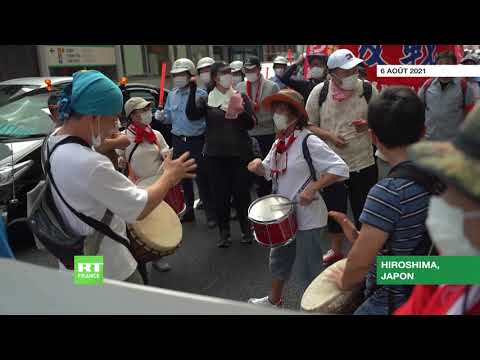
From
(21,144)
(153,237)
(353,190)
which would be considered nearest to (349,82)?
(353,190)

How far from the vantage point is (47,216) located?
1.86m

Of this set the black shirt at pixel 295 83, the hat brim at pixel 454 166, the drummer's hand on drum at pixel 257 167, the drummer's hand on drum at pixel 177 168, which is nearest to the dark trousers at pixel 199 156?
the black shirt at pixel 295 83

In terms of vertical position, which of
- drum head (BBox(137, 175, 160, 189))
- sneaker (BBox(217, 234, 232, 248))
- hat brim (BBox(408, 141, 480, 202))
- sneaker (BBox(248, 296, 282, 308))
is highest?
hat brim (BBox(408, 141, 480, 202))

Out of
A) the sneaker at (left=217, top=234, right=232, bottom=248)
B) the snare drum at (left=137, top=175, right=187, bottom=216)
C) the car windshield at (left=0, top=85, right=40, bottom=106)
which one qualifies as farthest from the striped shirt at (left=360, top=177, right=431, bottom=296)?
the car windshield at (left=0, top=85, right=40, bottom=106)

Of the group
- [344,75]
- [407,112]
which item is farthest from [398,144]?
[344,75]

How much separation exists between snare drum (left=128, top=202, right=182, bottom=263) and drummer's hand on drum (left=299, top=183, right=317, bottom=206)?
2.39 ft

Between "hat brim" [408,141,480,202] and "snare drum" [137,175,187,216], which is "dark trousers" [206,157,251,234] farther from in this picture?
"hat brim" [408,141,480,202]

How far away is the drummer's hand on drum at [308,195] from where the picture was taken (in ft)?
8.84

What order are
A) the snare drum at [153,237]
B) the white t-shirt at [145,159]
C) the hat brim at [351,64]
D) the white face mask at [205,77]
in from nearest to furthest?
the snare drum at [153,237] → the hat brim at [351,64] → the white t-shirt at [145,159] → the white face mask at [205,77]

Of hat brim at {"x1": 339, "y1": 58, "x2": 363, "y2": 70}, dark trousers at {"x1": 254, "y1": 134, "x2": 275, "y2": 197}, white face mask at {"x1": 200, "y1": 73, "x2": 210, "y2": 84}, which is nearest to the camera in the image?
hat brim at {"x1": 339, "y1": 58, "x2": 363, "y2": 70}

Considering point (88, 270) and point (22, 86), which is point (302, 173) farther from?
point (22, 86)

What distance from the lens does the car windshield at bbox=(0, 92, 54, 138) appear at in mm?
4672

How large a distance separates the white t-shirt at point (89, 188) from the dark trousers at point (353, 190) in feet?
6.81
